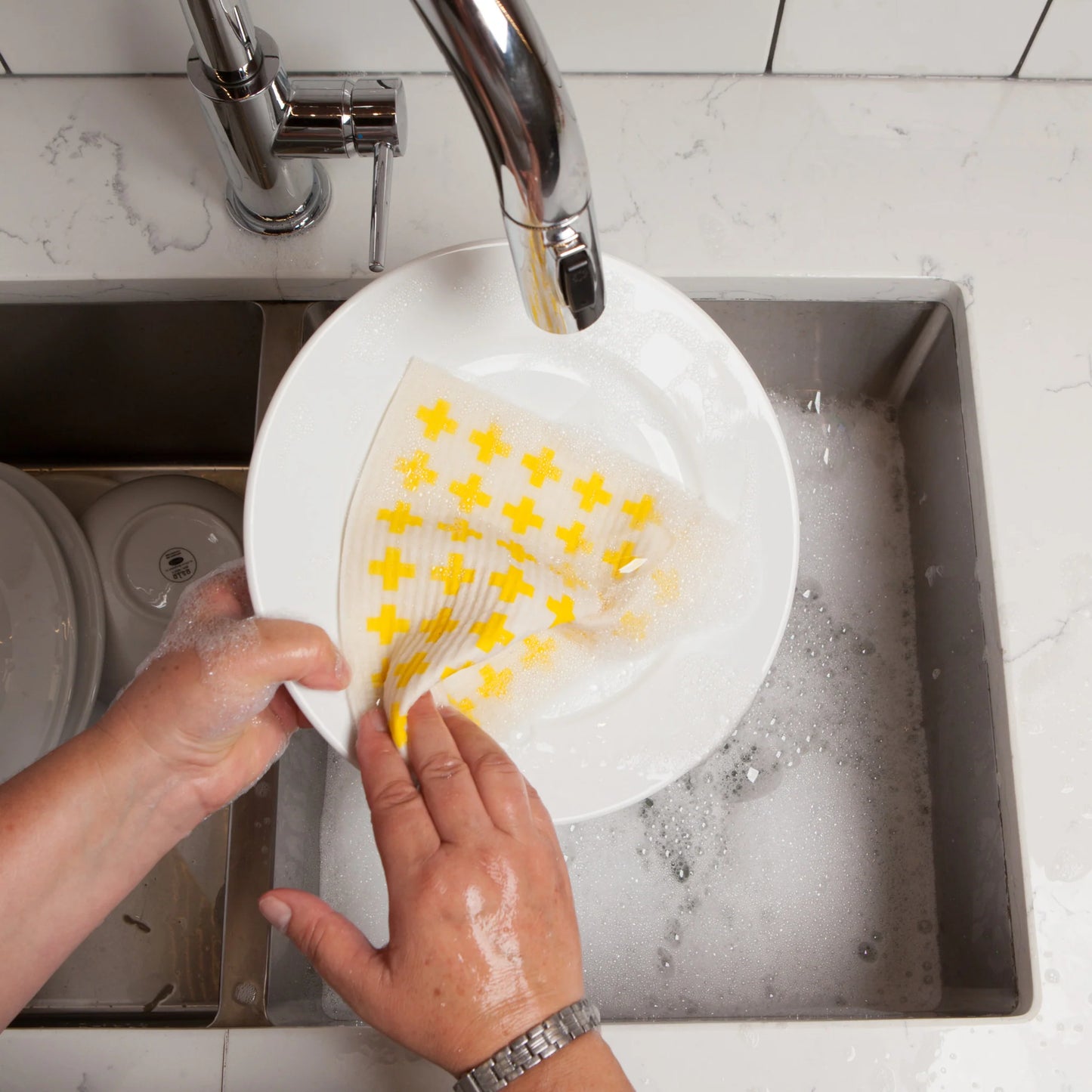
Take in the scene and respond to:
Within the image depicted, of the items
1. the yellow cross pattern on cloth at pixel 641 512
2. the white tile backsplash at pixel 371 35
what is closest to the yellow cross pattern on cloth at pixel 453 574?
the yellow cross pattern on cloth at pixel 641 512

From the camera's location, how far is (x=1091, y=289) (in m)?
0.67

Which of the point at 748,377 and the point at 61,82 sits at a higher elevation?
the point at 61,82

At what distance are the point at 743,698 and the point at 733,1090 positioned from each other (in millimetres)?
230

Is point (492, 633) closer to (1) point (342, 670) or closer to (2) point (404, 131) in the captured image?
(1) point (342, 670)

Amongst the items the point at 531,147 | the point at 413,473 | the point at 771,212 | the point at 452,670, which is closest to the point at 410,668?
the point at 452,670

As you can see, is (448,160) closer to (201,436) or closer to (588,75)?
(588,75)

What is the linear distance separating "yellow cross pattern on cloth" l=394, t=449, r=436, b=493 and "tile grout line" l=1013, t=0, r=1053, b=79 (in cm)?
56

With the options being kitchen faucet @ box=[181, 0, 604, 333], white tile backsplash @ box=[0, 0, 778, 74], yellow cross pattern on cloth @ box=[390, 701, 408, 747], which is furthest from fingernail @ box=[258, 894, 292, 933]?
white tile backsplash @ box=[0, 0, 778, 74]

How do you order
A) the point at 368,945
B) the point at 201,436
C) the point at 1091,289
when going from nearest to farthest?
1. the point at 368,945
2. the point at 1091,289
3. the point at 201,436

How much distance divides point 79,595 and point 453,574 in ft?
1.11

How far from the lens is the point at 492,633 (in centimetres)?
52

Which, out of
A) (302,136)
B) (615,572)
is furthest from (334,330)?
(615,572)

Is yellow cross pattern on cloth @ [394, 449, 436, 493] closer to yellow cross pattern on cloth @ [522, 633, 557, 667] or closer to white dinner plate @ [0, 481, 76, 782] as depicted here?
yellow cross pattern on cloth @ [522, 633, 557, 667]

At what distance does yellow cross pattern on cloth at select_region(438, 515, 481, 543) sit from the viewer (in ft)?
1.80
